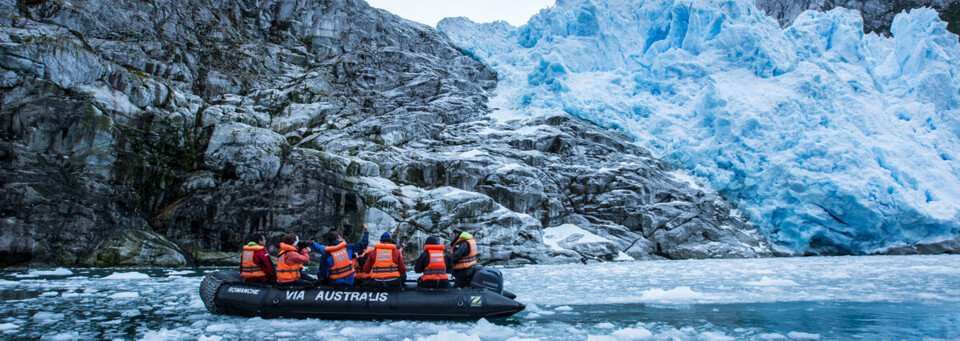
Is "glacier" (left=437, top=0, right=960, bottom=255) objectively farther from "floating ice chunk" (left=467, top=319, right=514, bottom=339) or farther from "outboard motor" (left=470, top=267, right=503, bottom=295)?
"floating ice chunk" (left=467, top=319, right=514, bottom=339)

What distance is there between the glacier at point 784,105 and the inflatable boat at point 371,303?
32.3 m

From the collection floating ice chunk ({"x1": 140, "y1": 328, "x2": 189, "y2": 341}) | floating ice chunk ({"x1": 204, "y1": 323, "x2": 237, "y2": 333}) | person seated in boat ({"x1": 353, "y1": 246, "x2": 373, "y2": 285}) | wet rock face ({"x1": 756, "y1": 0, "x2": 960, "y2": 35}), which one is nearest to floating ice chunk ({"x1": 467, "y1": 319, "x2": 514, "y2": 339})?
person seated in boat ({"x1": 353, "y1": 246, "x2": 373, "y2": 285})

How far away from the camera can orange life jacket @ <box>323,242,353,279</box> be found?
30.1 ft

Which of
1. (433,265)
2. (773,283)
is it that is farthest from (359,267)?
(773,283)

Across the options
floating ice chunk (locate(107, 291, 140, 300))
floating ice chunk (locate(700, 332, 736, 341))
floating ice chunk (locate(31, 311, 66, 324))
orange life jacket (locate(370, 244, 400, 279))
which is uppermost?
orange life jacket (locate(370, 244, 400, 279))

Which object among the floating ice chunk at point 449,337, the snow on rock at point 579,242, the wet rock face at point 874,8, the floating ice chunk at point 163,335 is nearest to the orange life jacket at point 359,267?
the floating ice chunk at point 449,337

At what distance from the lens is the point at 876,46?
4641 cm

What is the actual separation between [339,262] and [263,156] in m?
23.0

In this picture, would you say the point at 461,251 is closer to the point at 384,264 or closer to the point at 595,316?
the point at 384,264

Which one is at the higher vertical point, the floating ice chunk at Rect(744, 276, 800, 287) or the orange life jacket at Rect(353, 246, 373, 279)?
the orange life jacket at Rect(353, 246, 373, 279)

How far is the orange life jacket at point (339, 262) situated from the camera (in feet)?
30.1

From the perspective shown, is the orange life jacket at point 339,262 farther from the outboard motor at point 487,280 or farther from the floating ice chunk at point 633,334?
the floating ice chunk at point 633,334

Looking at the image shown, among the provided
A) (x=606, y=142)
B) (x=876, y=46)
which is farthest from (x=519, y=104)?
(x=876, y=46)

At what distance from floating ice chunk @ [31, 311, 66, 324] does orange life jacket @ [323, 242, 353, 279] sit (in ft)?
14.4
